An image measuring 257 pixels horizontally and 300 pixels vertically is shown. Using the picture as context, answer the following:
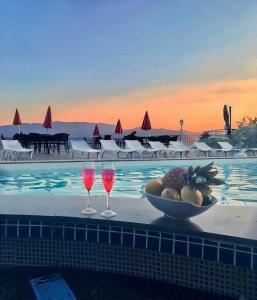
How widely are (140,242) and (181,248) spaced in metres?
0.17

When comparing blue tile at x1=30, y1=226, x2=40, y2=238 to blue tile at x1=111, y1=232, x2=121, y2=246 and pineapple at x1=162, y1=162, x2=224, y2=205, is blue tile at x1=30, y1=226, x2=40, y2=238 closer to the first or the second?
blue tile at x1=111, y1=232, x2=121, y2=246

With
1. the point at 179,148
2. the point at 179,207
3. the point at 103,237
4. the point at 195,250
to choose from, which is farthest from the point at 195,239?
the point at 179,148

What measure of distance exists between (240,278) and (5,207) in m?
1.07

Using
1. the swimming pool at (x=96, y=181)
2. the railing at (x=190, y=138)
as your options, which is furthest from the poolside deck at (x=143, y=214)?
the railing at (x=190, y=138)

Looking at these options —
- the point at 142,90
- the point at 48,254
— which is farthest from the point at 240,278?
the point at 142,90

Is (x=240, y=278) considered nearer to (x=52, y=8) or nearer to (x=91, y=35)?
(x=52, y=8)

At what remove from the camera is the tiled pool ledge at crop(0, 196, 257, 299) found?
1.37 meters

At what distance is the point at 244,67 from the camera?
14.1 meters

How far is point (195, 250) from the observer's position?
56.2 inches

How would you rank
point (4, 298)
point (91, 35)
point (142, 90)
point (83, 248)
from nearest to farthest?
point (4, 298) → point (83, 248) → point (91, 35) → point (142, 90)

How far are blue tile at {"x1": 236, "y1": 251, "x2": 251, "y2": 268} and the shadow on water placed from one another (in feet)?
0.54

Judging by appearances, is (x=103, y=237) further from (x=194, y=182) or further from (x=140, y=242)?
(x=194, y=182)

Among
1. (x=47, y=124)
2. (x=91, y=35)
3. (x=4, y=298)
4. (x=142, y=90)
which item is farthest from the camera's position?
(x=142, y=90)

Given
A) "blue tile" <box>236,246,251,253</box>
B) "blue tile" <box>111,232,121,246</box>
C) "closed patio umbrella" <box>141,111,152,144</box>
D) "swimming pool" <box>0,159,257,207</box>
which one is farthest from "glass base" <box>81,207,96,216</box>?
"closed patio umbrella" <box>141,111,152,144</box>
